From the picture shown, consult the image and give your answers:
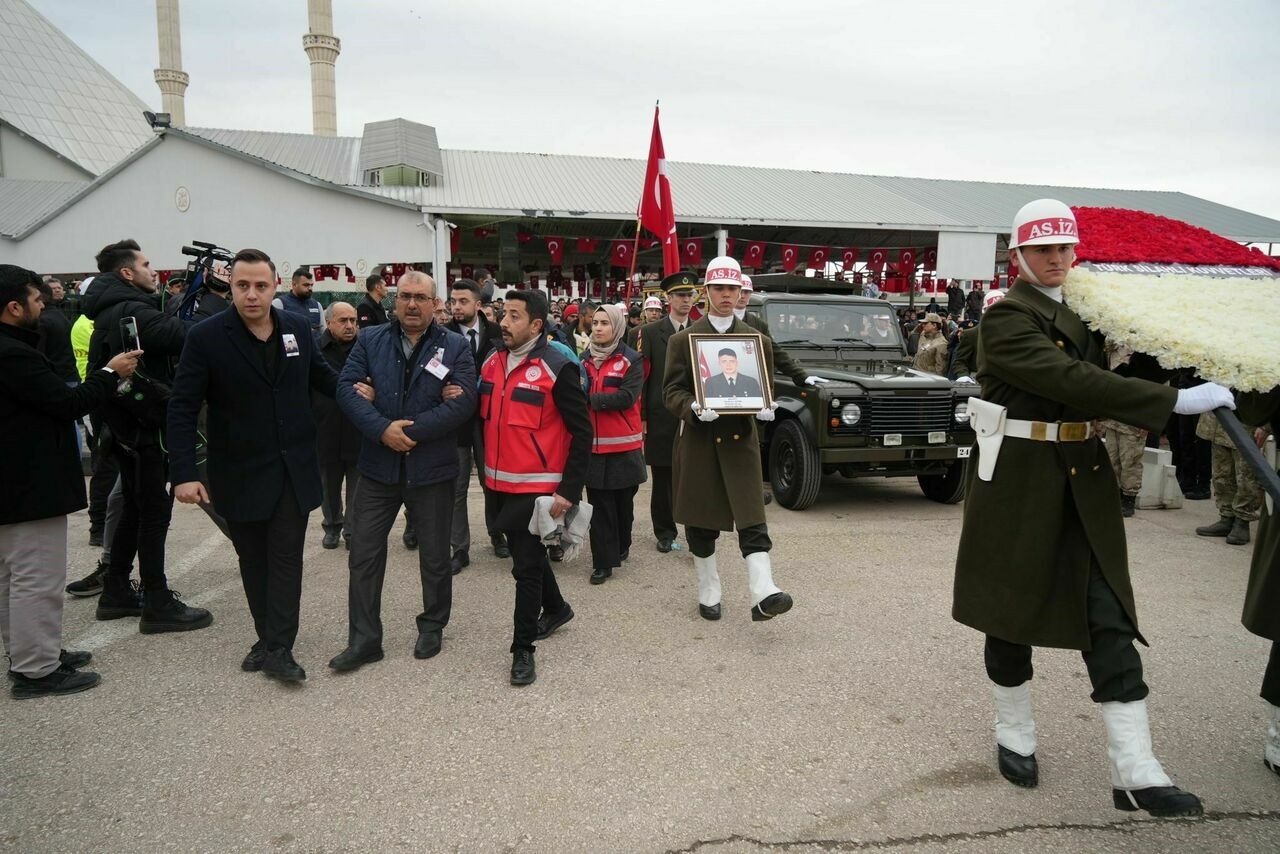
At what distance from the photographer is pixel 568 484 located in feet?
12.8

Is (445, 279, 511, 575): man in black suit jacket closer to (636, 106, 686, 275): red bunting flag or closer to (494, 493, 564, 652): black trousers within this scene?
(494, 493, 564, 652): black trousers

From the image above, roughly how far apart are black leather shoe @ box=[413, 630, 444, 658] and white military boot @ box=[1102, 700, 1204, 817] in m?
3.02

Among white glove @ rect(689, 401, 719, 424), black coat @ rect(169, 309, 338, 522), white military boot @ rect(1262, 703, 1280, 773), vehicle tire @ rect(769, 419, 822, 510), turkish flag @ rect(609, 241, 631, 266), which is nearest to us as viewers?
white military boot @ rect(1262, 703, 1280, 773)

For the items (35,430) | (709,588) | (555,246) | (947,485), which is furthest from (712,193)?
(35,430)

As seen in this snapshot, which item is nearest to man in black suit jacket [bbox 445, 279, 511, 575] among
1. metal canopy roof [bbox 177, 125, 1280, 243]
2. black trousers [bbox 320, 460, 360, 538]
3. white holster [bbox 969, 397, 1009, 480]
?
black trousers [bbox 320, 460, 360, 538]

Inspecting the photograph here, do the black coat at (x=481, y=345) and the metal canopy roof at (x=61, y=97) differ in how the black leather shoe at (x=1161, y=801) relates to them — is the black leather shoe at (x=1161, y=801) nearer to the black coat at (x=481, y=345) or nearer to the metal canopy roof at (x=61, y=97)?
Answer: the black coat at (x=481, y=345)

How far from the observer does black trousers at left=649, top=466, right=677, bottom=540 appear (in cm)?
626

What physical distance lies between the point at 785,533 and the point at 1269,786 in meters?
4.00

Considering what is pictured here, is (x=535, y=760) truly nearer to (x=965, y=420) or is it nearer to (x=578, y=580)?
(x=578, y=580)

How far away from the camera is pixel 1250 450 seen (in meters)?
2.51

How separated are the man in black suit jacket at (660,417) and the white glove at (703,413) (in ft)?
5.86

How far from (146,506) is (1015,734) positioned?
14.5ft

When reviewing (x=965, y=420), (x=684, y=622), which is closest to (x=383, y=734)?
(x=684, y=622)

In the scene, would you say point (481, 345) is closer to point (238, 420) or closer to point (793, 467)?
point (238, 420)
